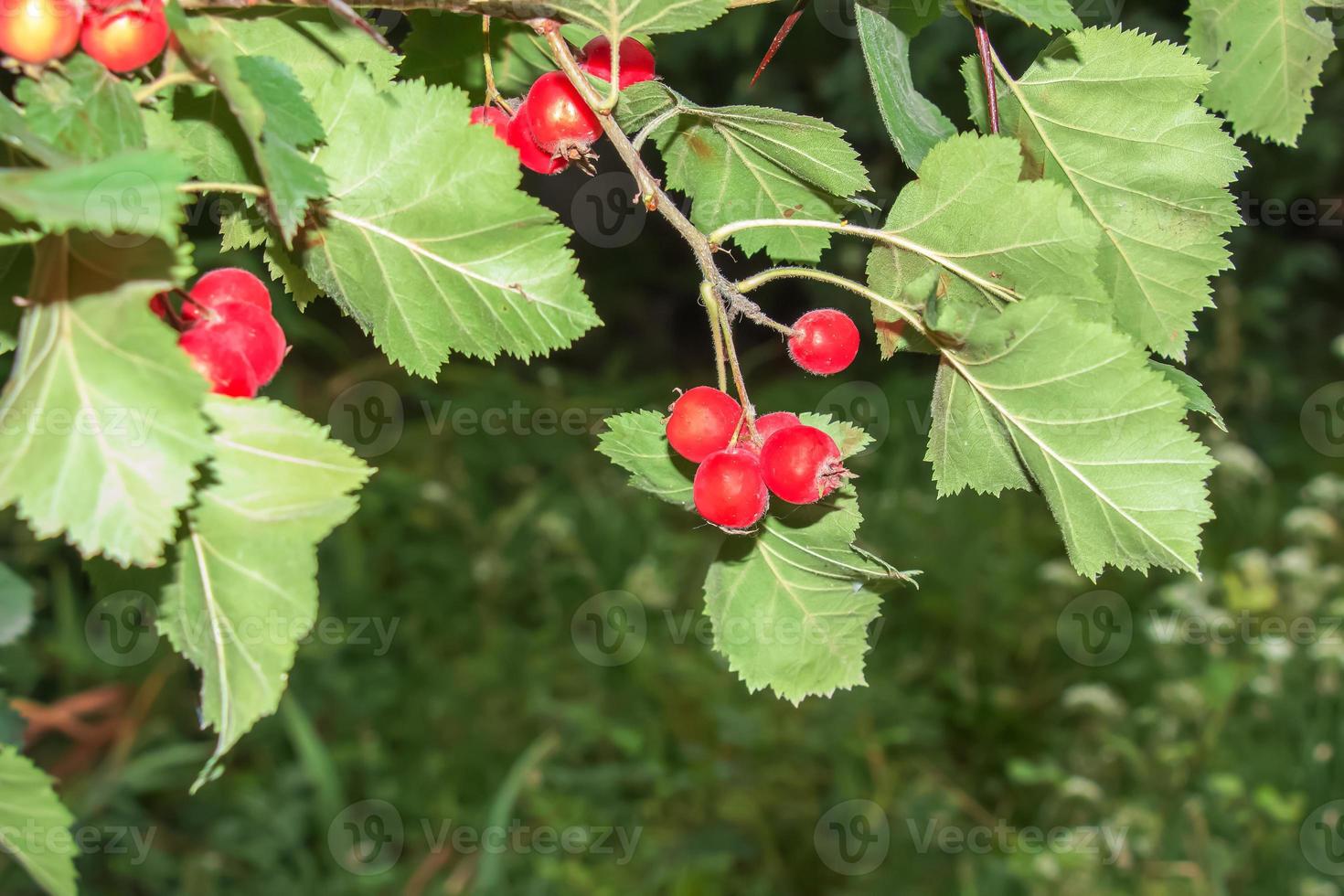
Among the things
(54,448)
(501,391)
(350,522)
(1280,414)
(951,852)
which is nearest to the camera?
(54,448)

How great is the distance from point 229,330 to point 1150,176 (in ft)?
1.89

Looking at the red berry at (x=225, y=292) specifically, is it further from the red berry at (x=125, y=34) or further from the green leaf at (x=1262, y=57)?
the green leaf at (x=1262, y=57)

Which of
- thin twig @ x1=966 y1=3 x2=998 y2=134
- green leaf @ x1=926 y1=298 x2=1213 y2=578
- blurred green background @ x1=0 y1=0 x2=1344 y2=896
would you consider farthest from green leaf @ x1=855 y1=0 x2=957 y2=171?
blurred green background @ x1=0 y1=0 x2=1344 y2=896

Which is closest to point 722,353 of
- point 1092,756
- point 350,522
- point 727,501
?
point 727,501

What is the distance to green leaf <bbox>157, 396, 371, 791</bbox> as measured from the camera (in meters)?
0.55

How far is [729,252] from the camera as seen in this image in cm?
75

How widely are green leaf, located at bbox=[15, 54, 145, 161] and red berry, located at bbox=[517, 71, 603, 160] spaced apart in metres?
0.24

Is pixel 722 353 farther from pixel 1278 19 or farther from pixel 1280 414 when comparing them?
pixel 1280 414

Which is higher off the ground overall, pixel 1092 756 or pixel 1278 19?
pixel 1278 19

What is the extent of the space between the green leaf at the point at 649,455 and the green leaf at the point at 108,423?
0.29 meters

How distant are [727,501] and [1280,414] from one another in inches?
193

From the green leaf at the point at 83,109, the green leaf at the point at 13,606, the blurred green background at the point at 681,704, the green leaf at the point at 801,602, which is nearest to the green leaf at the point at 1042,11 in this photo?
the green leaf at the point at 801,602

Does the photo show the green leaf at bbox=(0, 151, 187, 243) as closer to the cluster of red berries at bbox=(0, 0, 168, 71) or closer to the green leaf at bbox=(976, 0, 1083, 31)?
the cluster of red berries at bbox=(0, 0, 168, 71)

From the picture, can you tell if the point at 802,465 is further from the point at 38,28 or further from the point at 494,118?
the point at 38,28
